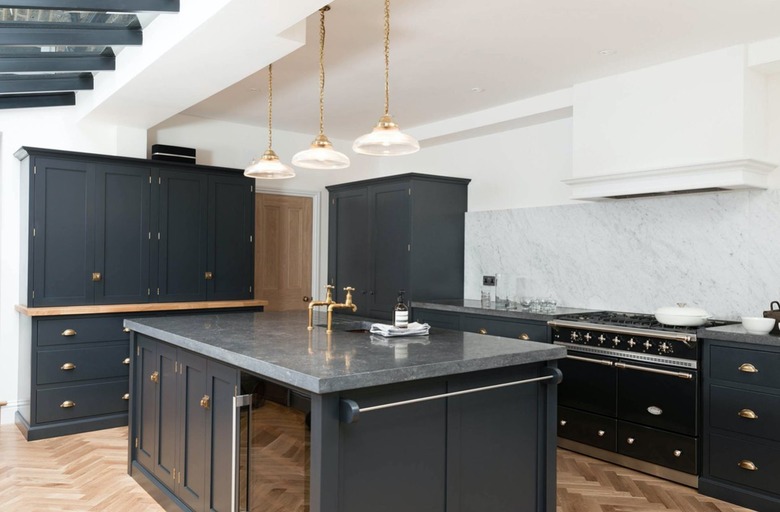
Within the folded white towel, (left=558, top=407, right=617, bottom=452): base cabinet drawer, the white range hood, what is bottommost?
(left=558, top=407, right=617, bottom=452): base cabinet drawer

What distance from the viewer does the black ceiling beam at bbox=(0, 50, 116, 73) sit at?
4035 mm

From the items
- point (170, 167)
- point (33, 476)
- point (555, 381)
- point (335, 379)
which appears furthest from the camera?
point (170, 167)

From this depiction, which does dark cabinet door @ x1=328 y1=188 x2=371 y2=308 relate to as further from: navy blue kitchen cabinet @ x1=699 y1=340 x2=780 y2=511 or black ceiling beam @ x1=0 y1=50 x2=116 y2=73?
navy blue kitchen cabinet @ x1=699 y1=340 x2=780 y2=511

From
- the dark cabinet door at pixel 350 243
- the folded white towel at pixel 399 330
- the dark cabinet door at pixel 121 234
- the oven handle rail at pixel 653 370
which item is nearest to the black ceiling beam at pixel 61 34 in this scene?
the dark cabinet door at pixel 121 234

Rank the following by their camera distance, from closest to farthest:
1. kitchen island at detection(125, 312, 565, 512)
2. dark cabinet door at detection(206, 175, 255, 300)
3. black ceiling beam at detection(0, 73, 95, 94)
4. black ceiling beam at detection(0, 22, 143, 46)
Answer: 1. kitchen island at detection(125, 312, 565, 512)
2. black ceiling beam at detection(0, 22, 143, 46)
3. black ceiling beam at detection(0, 73, 95, 94)
4. dark cabinet door at detection(206, 175, 255, 300)

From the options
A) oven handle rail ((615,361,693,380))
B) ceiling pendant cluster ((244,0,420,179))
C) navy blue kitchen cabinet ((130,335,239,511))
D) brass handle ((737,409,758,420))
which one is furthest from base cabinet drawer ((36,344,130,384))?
brass handle ((737,409,758,420))

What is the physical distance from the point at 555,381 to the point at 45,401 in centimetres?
393

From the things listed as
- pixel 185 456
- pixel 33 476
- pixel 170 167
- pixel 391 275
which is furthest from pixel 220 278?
pixel 185 456

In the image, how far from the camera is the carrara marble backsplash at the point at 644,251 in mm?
4016

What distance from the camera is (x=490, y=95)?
16.7 feet

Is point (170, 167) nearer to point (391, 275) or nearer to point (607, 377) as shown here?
point (391, 275)

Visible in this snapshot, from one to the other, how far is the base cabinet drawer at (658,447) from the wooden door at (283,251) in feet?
12.7

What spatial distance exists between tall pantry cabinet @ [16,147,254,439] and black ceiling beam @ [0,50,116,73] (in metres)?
0.73

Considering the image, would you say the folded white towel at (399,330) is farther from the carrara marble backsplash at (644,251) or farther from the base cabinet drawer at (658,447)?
the carrara marble backsplash at (644,251)
